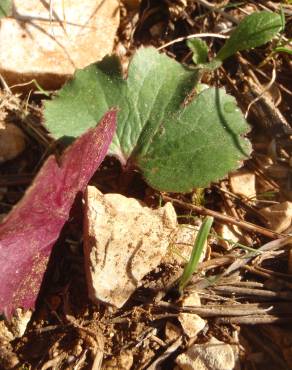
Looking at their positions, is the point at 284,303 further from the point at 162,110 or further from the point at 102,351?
the point at 162,110

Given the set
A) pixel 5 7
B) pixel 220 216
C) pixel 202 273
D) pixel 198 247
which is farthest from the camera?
pixel 5 7

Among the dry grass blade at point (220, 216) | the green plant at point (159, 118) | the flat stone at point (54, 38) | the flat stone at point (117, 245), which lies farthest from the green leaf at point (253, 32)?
the flat stone at point (117, 245)

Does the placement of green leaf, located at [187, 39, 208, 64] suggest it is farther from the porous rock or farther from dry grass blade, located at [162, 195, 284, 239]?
dry grass blade, located at [162, 195, 284, 239]

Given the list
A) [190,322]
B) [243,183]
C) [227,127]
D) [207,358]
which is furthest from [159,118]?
[207,358]

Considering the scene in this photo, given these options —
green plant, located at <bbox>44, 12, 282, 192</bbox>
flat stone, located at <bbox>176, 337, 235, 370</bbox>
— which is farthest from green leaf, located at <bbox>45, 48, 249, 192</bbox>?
flat stone, located at <bbox>176, 337, 235, 370</bbox>

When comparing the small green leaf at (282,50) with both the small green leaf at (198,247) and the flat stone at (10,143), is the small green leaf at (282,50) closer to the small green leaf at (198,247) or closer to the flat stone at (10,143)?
the small green leaf at (198,247)

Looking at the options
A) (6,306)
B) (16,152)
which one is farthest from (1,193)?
(6,306)

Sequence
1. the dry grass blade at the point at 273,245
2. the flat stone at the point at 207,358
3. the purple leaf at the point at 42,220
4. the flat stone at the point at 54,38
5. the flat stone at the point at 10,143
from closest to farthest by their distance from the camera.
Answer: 1. the purple leaf at the point at 42,220
2. the flat stone at the point at 207,358
3. the dry grass blade at the point at 273,245
4. the flat stone at the point at 10,143
5. the flat stone at the point at 54,38

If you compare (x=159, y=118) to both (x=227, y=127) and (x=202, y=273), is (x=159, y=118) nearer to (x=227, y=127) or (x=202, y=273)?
(x=227, y=127)

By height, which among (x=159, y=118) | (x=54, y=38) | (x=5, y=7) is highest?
(x=5, y=7)
